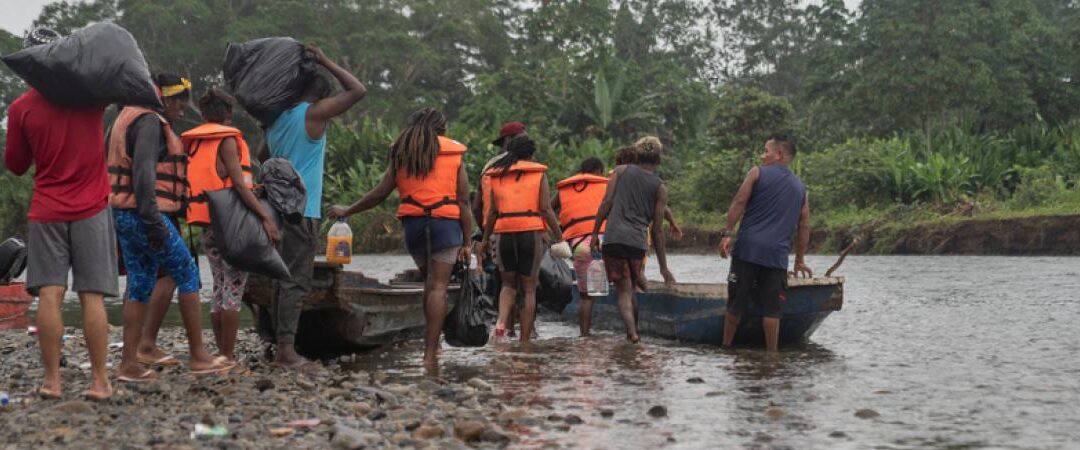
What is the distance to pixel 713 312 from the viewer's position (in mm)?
10094

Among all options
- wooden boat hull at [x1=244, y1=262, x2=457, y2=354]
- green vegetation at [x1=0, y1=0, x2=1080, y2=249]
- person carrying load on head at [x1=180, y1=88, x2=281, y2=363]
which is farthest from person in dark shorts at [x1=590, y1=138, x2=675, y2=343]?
green vegetation at [x1=0, y1=0, x2=1080, y2=249]

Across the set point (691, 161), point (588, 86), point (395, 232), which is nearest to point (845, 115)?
point (691, 161)

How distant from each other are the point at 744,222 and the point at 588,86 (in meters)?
31.0

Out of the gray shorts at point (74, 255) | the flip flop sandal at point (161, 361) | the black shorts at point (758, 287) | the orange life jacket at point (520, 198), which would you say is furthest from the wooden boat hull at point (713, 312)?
the gray shorts at point (74, 255)

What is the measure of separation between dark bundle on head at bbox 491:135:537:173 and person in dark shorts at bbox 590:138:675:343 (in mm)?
823

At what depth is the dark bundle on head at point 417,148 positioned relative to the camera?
8.09m

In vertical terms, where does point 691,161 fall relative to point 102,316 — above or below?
above

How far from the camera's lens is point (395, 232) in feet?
117

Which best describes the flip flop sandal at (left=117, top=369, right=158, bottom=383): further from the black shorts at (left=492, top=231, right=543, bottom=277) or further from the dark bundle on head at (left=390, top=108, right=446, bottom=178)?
the black shorts at (left=492, top=231, right=543, bottom=277)

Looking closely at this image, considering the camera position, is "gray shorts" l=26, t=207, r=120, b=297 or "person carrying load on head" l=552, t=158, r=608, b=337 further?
"person carrying load on head" l=552, t=158, r=608, b=337

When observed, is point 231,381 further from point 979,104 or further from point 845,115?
point 845,115

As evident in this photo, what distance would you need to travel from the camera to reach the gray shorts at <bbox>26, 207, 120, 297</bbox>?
5.96 metres

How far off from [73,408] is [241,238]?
1.53 metres

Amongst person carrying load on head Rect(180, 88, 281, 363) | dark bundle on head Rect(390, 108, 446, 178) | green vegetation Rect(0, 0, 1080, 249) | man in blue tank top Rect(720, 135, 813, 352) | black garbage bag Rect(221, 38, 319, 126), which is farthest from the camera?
green vegetation Rect(0, 0, 1080, 249)
